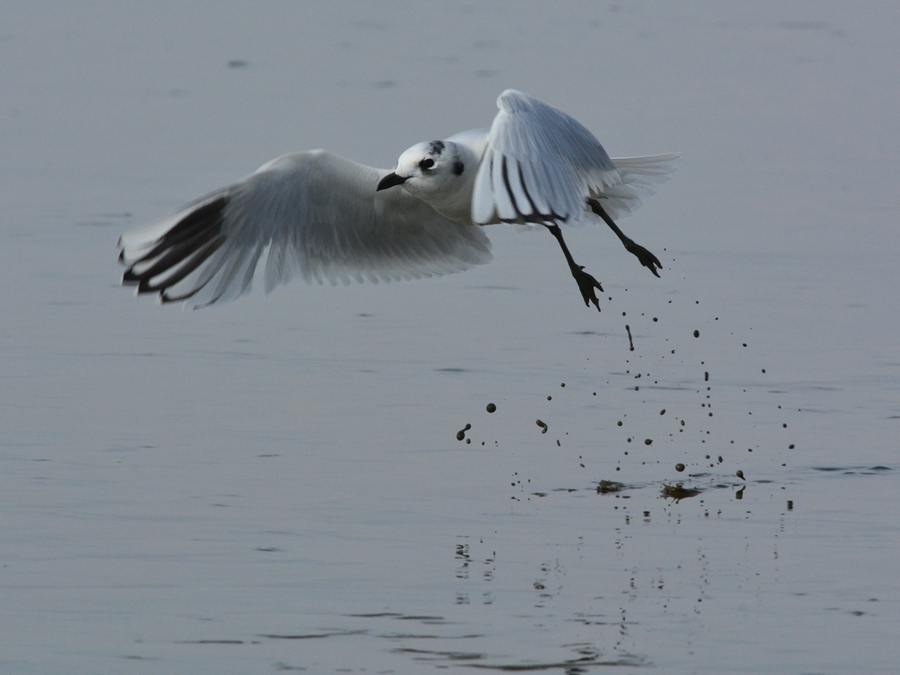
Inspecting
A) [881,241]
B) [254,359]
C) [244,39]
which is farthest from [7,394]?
[244,39]

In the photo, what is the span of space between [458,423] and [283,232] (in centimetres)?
103

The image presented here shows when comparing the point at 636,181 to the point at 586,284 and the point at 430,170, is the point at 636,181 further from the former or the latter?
the point at 430,170

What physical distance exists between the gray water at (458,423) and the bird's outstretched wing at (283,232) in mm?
463

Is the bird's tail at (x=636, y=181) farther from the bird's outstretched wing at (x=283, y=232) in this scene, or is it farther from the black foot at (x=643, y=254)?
the bird's outstretched wing at (x=283, y=232)

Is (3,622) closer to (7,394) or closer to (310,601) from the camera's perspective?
(310,601)

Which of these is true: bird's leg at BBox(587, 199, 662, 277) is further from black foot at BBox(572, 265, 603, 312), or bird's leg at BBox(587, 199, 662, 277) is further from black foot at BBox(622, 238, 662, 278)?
black foot at BBox(572, 265, 603, 312)

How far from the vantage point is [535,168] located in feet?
18.5

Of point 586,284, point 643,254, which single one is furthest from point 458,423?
point 643,254

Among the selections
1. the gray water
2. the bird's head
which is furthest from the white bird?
the gray water

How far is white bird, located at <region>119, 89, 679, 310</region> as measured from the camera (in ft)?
21.7

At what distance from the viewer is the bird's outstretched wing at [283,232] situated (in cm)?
681

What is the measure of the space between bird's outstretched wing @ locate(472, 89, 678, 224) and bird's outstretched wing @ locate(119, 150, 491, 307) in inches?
34.2

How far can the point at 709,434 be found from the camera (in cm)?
690

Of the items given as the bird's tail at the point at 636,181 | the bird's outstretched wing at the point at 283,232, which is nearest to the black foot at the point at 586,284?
the bird's tail at the point at 636,181
